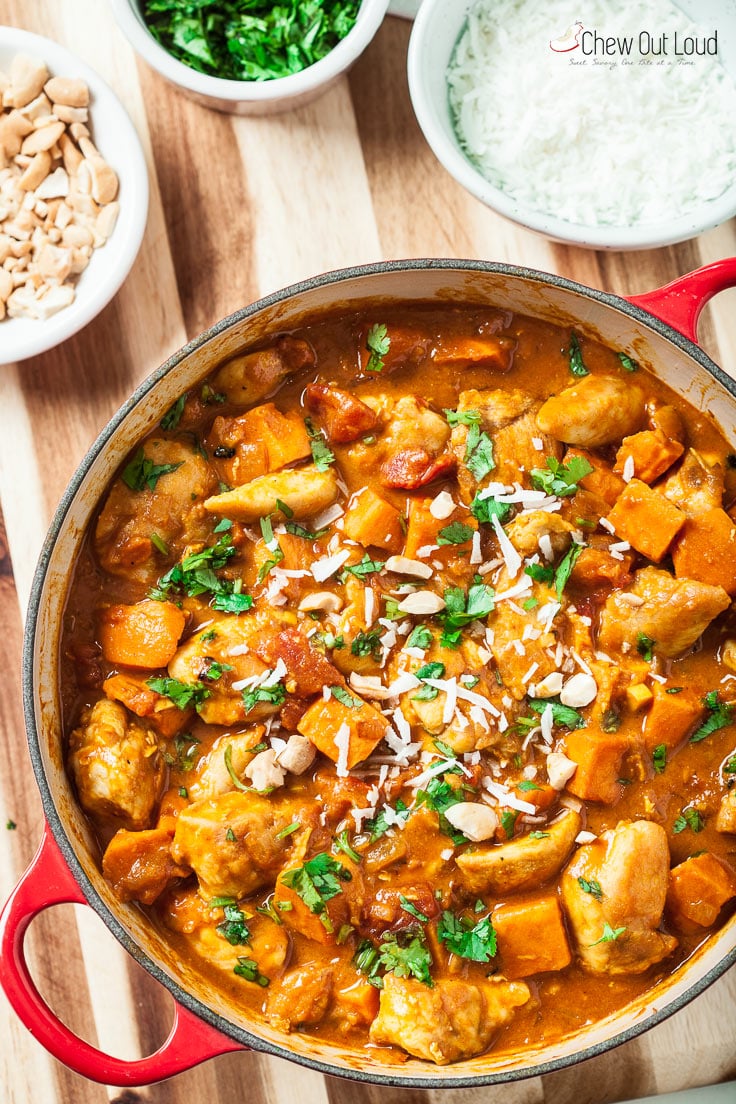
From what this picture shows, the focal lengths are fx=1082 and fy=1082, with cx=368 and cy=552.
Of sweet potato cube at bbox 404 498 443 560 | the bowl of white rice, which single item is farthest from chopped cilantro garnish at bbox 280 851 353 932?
the bowl of white rice

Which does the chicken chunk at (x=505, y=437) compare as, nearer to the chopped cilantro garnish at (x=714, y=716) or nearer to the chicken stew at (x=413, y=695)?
the chicken stew at (x=413, y=695)

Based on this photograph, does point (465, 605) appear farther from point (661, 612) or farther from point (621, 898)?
point (621, 898)

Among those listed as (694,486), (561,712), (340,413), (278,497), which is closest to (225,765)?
(278,497)

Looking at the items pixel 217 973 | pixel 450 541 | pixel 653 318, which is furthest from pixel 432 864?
pixel 653 318

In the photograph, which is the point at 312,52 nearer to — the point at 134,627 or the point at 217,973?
the point at 134,627

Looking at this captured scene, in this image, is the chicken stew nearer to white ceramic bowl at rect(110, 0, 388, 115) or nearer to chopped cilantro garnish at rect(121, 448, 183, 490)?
chopped cilantro garnish at rect(121, 448, 183, 490)

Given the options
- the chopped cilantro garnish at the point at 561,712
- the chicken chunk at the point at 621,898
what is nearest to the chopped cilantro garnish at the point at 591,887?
the chicken chunk at the point at 621,898
